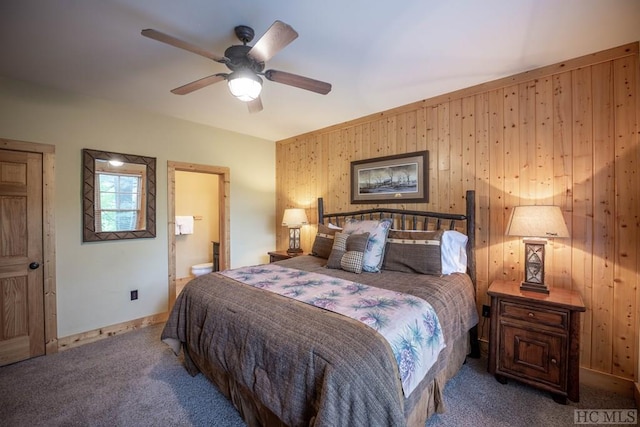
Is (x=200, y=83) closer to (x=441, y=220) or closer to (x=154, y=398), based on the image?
(x=154, y=398)

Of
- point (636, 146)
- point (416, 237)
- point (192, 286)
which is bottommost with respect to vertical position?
point (192, 286)

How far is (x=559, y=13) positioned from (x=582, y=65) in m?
0.77

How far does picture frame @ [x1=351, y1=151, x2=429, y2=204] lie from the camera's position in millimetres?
3047

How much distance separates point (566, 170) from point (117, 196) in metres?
4.46

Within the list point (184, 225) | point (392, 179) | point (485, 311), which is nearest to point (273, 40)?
point (392, 179)

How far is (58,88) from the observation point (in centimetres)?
272

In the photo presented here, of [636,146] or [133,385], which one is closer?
[636,146]

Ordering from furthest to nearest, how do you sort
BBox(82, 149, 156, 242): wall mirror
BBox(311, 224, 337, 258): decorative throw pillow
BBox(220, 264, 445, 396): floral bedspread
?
BBox(311, 224, 337, 258): decorative throw pillow, BBox(82, 149, 156, 242): wall mirror, BBox(220, 264, 445, 396): floral bedspread

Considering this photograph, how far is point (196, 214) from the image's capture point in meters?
5.63

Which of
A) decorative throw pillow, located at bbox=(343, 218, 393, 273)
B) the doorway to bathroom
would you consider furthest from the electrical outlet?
the doorway to bathroom

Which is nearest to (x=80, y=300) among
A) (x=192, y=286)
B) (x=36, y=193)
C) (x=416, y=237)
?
(x=36, y=193)

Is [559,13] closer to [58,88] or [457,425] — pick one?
[457,425]

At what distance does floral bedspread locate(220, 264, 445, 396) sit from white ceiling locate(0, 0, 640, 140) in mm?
1807

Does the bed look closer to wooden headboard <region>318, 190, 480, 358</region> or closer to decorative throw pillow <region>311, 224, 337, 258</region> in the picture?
wooden headboard <region>318, 190, 480, 358</region>
